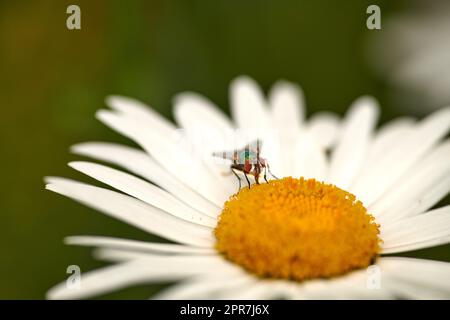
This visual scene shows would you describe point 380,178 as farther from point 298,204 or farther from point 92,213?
point 92,213

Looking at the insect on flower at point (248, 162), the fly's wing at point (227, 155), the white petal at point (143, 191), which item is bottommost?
the white petal at point (143, 191)

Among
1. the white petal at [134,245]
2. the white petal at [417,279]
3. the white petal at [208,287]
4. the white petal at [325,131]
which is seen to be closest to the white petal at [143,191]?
the white petal at [134,245]

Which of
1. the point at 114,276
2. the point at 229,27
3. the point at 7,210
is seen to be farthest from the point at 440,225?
the point at 229,27

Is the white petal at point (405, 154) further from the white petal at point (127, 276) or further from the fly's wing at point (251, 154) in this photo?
the white petal at point (127, 276)

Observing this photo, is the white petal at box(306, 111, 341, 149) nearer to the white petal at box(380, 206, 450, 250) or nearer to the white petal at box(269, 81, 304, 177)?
the white petal at box(269, 81, 304, 177)

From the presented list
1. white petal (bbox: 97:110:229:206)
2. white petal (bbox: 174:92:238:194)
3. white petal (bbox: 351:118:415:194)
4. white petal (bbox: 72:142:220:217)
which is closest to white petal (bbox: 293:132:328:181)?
white petal (bbox: 351:118:415:194)

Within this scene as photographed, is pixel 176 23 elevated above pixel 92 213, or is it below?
above
